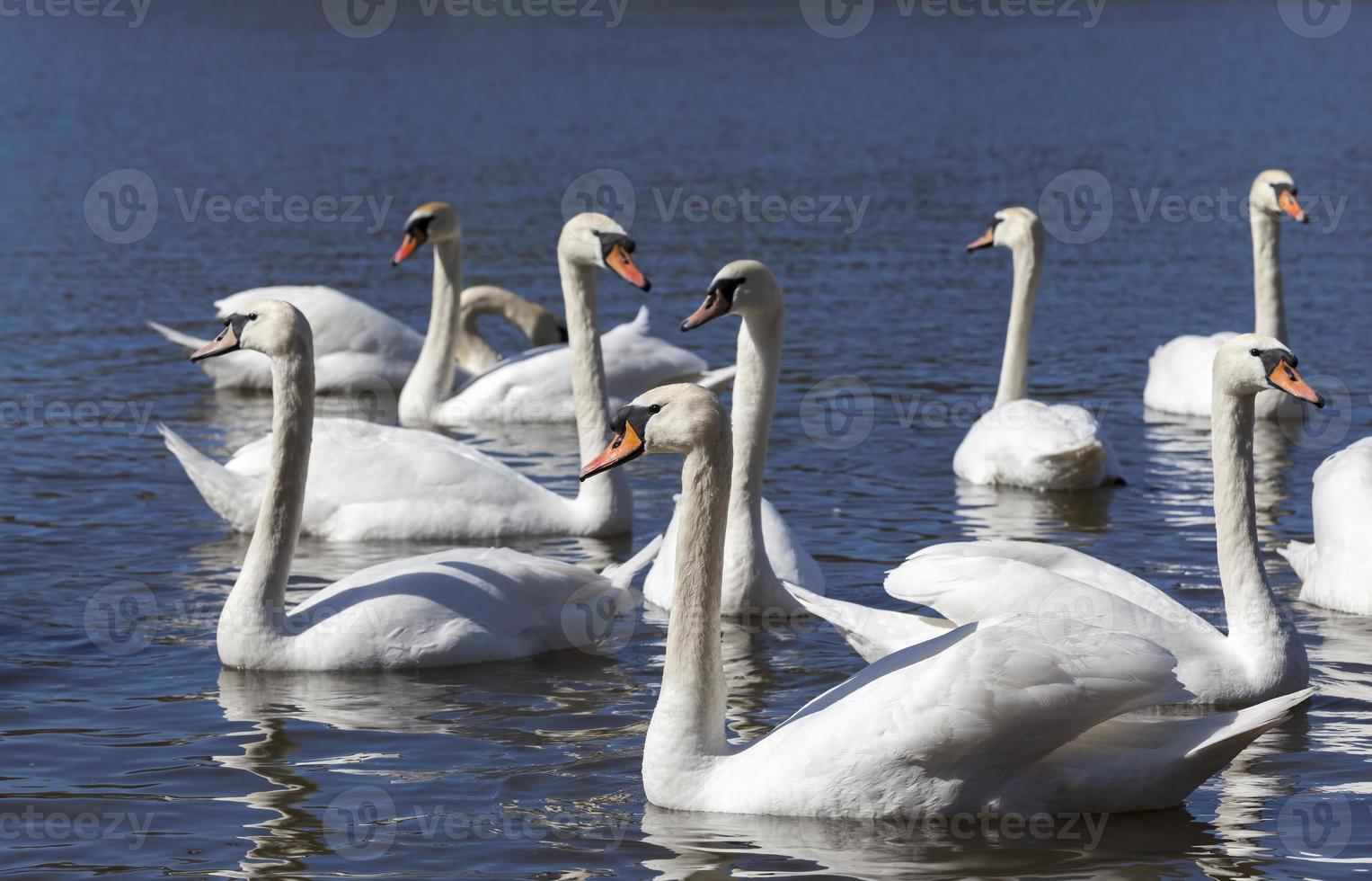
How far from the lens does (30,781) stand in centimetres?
728

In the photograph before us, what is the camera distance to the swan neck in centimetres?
845

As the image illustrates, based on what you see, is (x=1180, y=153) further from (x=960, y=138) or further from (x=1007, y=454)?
(x=1007, y=454)

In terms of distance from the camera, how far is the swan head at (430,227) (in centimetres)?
1489

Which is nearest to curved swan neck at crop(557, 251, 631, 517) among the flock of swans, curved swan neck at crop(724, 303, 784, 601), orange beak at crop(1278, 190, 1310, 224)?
the flock of swans

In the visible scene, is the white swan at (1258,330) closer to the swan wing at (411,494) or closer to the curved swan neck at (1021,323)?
the curved swan neck at (1021,323)

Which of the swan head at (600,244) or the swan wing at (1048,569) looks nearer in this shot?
the swan wing at (1048,569)

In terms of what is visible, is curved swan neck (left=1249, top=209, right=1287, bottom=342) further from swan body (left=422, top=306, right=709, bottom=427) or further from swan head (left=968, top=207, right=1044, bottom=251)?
swan body (left=422, top=306, right=709, bottom=427)

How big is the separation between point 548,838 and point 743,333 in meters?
3.11

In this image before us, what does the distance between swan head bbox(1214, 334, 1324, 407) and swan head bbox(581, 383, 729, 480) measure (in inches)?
95.1

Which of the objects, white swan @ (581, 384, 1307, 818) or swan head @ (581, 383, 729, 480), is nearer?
white swan @ (581, 384, 1307, 818)

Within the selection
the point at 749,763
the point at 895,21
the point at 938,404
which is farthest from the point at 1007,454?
the point at 895,21

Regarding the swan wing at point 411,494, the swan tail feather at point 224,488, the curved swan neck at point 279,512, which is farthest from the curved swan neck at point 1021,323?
the curved swan neck at point 279,512

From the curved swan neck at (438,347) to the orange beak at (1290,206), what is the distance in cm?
586

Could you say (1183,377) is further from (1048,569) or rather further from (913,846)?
(913,846)
